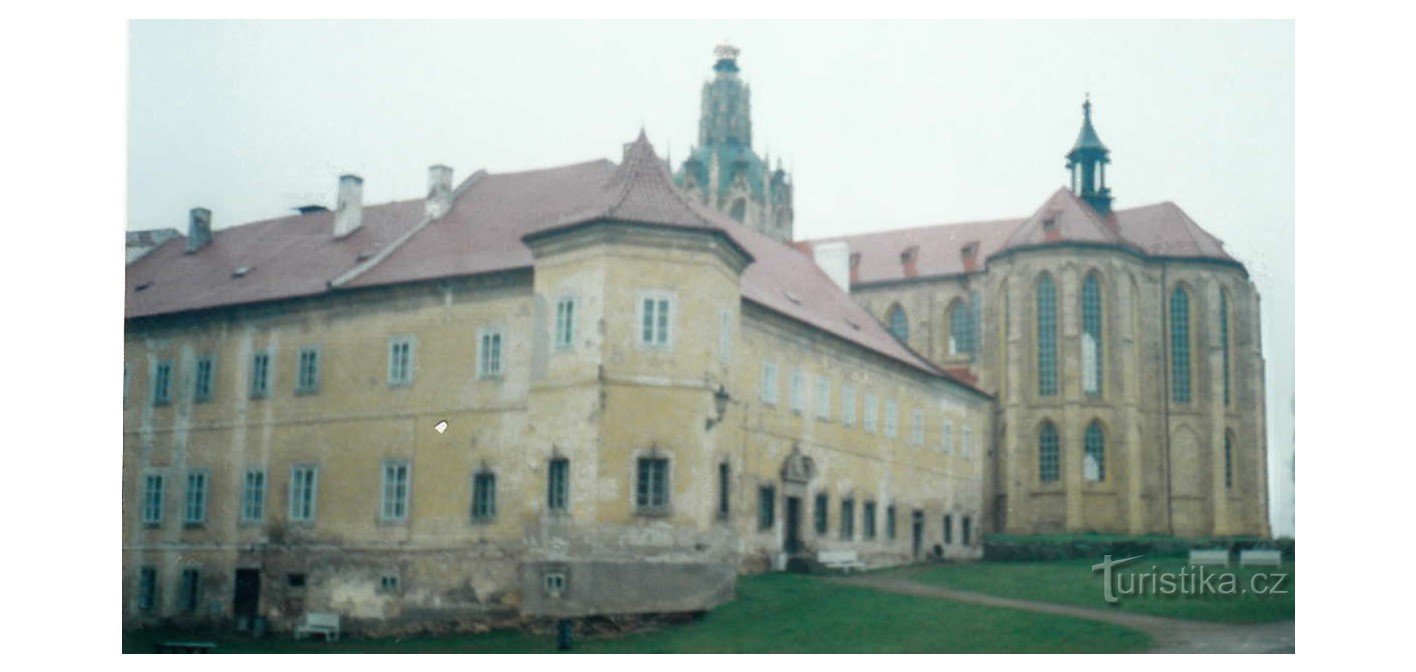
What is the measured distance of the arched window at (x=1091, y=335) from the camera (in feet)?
140

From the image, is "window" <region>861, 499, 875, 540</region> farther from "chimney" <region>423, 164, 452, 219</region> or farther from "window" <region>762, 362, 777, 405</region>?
"chimney" <region>423, 164, 452, 219</region>

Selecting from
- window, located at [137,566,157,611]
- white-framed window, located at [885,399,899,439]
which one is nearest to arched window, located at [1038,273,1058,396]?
white-framed window, located at [885,399,899,439]

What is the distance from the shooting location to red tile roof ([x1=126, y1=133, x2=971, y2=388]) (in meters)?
27.7

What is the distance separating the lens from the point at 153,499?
28.3 m

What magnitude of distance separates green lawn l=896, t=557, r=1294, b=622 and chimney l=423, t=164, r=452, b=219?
40.4ft

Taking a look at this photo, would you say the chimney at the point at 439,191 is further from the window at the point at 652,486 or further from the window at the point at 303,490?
the window at the point at 652,486

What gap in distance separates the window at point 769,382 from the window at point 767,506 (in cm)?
178

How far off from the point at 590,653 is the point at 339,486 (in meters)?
6.67

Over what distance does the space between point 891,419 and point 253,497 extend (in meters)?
15.3

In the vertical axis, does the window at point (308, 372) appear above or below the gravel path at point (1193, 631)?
above

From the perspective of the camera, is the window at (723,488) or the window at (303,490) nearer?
the window at (723,488)

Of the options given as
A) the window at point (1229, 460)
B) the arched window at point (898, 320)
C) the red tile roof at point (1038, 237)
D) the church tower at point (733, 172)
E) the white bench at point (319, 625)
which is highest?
the church tower at point (733, 172)

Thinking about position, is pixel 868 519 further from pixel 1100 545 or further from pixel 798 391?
pixel 1100 545

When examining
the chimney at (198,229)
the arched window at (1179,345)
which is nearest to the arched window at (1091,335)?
the arched window at (1179,345)
